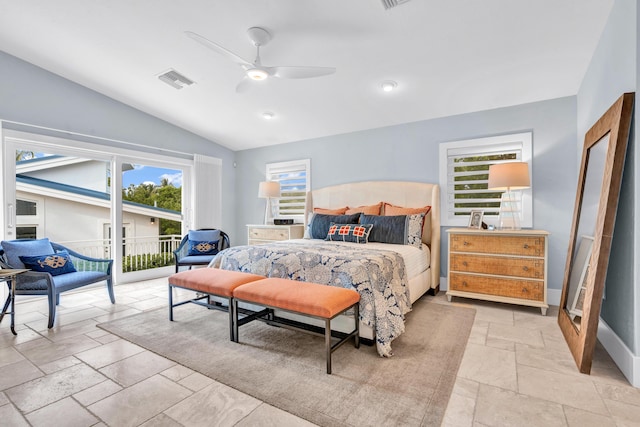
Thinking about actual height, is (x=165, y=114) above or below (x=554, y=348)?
above

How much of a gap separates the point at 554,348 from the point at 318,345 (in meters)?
1.89

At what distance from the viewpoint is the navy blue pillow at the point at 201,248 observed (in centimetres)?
474

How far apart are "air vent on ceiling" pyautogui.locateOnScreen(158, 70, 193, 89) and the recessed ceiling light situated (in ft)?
7.97

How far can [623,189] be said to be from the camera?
7.14 feet

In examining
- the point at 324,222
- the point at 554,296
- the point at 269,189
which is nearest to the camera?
the point at 554,296

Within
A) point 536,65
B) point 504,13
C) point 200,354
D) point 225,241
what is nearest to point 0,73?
point 225,241

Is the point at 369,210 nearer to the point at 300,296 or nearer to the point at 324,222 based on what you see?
the point at 324,222

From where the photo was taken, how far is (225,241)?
519 centimetres

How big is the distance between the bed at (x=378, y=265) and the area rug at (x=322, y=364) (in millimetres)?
220

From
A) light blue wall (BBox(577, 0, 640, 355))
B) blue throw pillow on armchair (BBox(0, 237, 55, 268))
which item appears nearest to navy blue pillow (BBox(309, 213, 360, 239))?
light blue wall (BBox(577, 0, 640, 355))

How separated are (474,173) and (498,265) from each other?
4.21 feet

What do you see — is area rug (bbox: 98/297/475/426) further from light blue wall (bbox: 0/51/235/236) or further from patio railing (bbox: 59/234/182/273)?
light blue wall (bbox: 0/51/235/236)

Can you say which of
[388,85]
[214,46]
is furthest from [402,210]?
[214,46]

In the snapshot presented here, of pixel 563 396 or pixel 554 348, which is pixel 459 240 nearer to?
pixel 554 348
